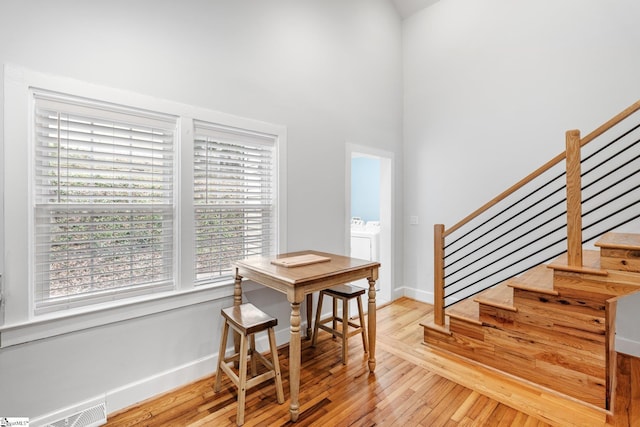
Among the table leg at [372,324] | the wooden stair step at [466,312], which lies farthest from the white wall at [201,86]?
the wooden stair step at [466,312]

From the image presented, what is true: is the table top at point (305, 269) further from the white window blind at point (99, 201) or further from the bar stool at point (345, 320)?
the white window blind at point (99, 201)

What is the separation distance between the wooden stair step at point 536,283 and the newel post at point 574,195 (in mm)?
252

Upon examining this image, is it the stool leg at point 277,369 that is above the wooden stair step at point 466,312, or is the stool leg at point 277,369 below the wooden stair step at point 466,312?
below

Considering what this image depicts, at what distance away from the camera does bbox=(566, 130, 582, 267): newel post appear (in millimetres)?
1911

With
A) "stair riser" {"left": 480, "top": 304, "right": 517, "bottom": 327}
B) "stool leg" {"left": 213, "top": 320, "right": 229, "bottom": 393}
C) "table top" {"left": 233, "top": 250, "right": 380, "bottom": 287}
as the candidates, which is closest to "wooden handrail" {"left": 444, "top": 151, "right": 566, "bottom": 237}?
"stair riser" {"left": 480, "top": 304, "right": 517, "bottom": 327}

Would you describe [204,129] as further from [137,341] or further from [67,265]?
[137,341]

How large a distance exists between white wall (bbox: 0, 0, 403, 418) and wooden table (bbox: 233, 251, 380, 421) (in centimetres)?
43

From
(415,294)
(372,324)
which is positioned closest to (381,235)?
(415,294)

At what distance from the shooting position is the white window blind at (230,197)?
227cm

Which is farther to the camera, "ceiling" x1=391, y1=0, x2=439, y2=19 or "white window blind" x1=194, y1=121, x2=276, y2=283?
"ceiling" x1=391, y1=0, x2=439, y2=19

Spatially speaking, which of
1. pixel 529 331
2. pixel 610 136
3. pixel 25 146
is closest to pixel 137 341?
pixel 25 146

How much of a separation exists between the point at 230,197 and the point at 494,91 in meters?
3.15

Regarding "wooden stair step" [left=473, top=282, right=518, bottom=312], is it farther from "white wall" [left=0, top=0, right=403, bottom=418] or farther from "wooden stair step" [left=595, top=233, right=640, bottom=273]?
"white wall" [left=0, top=0, right=403, bottom=418]

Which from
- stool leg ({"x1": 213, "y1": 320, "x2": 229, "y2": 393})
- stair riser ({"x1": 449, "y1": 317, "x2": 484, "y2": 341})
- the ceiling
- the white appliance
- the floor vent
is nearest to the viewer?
the floor vent
